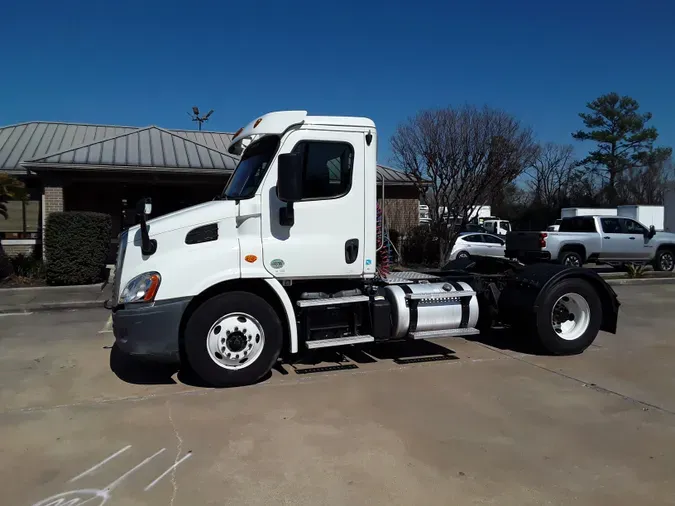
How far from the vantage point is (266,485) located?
155 inches

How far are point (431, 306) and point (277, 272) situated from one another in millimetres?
2033

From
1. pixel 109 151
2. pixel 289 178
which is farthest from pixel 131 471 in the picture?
pixel 109 151

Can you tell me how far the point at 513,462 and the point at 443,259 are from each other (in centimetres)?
1483

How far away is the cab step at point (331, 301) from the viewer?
6262mm

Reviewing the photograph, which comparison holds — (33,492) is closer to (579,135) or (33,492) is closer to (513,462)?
(513,462)

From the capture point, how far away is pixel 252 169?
21.4 ft

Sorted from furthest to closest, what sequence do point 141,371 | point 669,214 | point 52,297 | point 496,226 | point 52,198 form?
point 496,226 → point 669,214 → point 52,198 → point 52,297 → point 141,371

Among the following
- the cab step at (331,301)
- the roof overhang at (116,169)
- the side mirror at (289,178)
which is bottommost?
the cab step at (331,301)

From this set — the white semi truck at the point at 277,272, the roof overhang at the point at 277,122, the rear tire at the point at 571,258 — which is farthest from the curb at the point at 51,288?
the rear tire at the point at 571,258

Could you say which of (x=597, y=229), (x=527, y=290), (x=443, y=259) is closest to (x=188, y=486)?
(x=527, y=290)

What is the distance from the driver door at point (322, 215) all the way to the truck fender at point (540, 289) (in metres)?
2.34

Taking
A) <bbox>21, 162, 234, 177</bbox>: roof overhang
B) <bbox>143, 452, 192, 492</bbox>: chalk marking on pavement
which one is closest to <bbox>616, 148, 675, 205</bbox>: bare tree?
<bbox>21, 162, 234, 177</bbox>: roof overhang

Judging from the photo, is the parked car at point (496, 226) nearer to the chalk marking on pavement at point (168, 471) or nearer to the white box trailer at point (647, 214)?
the white box trailer at point (647, 214)

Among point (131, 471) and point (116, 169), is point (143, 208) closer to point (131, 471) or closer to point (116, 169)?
point (131, 471)
